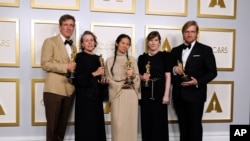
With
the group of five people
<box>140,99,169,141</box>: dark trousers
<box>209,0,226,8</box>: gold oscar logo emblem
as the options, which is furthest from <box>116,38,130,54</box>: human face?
<box>209,0,226,8</box>: gold oscar logo emblem

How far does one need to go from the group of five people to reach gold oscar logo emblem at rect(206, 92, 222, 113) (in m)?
0.67

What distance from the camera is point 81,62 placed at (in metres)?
2.83

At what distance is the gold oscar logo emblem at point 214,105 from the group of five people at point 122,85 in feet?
2.21

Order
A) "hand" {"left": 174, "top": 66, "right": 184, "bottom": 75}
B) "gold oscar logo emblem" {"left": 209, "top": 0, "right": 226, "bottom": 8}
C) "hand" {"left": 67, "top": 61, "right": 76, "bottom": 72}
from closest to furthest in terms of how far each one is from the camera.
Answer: "hand" {"left": 67, "top": 61, "right": 76, "bottom": 72} < "hand" {"left": 174, "top": 66, "right": 184, "bottom": 75} < "gold oscar logo emblem" {"left": 209, "top": 0, "right": 226, "bottom": 8}

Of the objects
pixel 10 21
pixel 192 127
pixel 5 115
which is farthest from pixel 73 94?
pixel 192 127

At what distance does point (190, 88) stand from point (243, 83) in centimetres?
111

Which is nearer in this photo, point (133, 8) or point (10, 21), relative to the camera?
point (10, 21)

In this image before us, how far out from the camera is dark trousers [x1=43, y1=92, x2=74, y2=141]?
2.81 meters

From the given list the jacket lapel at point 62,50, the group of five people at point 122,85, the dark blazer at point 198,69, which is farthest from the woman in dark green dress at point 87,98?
the dark blazer at point 198,69

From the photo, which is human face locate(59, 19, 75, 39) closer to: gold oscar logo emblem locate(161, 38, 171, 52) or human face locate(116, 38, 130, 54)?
human face locate(116, 38, 130, 54)

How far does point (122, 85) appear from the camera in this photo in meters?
2.88

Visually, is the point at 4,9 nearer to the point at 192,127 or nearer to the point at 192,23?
the point at 192,23

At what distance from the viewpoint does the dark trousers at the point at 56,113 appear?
281 centimetres

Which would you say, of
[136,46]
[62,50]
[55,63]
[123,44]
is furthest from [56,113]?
[136,46]
